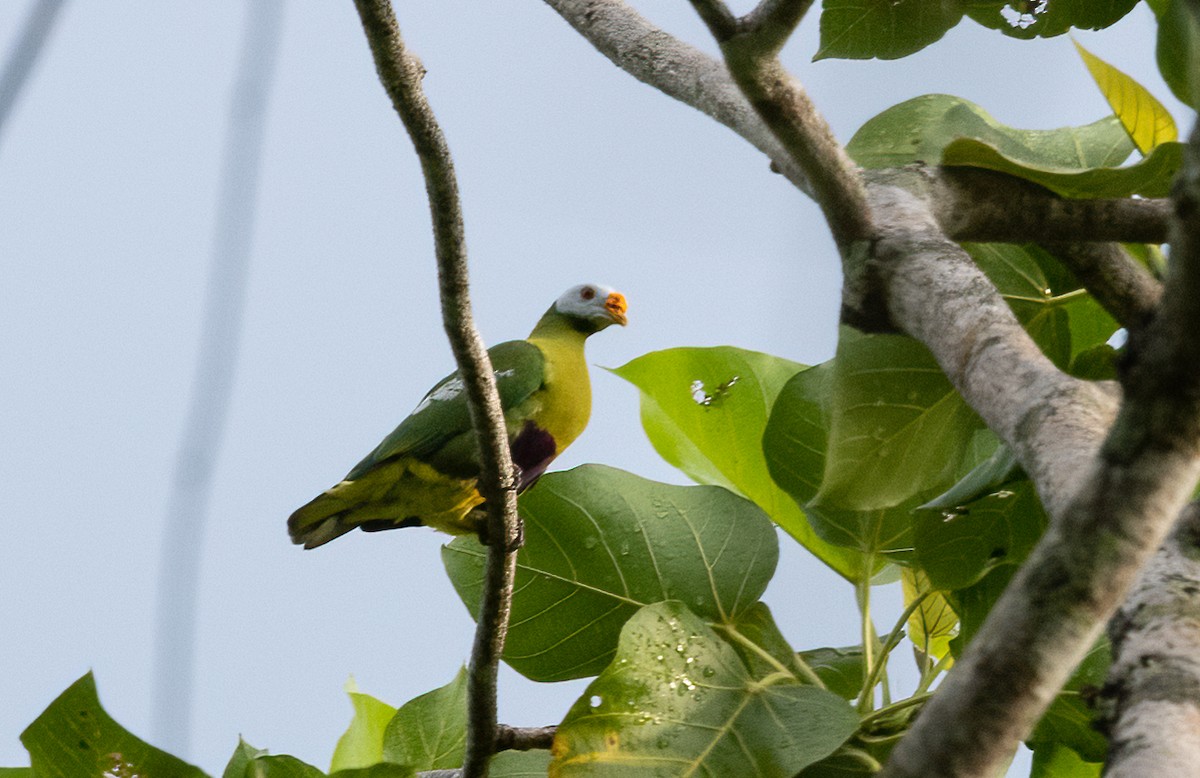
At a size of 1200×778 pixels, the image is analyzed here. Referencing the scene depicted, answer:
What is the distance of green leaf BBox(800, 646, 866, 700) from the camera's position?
183 cm

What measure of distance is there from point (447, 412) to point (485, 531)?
537mm

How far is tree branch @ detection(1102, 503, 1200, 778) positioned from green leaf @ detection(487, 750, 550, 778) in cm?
109

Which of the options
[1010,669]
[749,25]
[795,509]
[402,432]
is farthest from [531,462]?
[1010,669]

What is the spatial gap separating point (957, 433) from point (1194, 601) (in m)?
0.87

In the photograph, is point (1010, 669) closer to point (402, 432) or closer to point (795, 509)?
point (795, 509)

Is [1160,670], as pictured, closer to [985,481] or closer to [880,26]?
[985,481]

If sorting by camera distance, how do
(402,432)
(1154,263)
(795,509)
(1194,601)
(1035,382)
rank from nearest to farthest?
(1194,601), (1035,382), (1154,263), (795,509), (402,432)

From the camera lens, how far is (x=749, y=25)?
3.46 ft

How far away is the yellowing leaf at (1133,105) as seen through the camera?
1.51m

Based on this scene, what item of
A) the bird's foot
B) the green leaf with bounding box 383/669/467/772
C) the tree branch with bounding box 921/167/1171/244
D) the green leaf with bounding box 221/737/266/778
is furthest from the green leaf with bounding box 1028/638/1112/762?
the green leaf with bounding box 221/737/266/778

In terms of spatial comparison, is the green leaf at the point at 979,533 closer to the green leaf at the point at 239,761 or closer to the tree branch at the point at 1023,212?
the tree branch at the point at 1023,212

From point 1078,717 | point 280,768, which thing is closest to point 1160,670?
point 1078,717

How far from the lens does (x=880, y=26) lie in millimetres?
1763

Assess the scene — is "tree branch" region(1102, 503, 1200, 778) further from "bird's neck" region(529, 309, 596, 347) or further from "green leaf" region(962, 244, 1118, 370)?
"bird's neck" region(529, 309, 596, 347)
